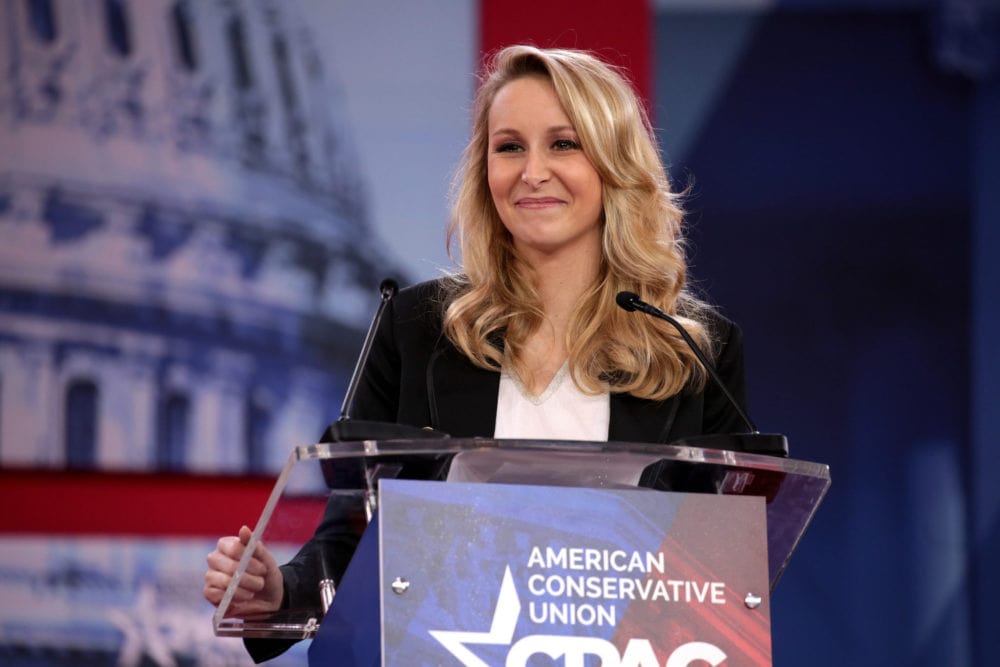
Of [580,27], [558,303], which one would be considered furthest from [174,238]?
[558,303]

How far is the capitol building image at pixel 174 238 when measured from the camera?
3.58 m

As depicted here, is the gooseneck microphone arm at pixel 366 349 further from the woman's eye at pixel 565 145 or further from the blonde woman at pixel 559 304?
the woman's eye at pixel 565 145

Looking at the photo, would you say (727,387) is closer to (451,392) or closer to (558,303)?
(558,303)

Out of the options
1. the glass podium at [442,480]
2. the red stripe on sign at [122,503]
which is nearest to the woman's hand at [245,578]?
the glass podium at [442,480]

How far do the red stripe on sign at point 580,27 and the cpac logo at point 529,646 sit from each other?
272 cm

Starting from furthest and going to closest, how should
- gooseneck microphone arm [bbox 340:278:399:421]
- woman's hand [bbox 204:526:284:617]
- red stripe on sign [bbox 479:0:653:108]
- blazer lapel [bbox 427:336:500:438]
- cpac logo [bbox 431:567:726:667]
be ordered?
red stripe on sign [bbox 479:0:653:108], blazer lapel [bbox 427:336:500:438], gooseneck microphone arm [bbox 340:278:399:421], woman's hand [bbox 204:526:284:617], cpac logo [bbox 431:567:726:667]

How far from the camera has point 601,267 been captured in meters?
2.11

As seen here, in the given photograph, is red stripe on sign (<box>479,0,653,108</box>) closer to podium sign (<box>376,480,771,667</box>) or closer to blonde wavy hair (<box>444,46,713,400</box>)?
blonde wavy hair (<box>444,46,713,400</box>)

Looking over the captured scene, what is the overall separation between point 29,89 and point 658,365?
8.01ft

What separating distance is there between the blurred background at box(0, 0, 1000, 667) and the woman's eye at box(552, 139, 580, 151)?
5.41ft

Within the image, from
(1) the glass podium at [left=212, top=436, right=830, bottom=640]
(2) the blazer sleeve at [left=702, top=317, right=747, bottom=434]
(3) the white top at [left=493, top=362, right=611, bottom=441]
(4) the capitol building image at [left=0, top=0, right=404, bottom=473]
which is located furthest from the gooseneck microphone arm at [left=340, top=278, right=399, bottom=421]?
(4) the capitol building image at [left=0, top=0, right=404, bottom=473]

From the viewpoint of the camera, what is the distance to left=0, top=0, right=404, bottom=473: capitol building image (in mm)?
3578

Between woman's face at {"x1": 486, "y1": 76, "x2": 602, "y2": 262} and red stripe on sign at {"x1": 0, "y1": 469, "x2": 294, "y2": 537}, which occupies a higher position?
woman's face at {"x1": 486, "y1": 76, "x2": 602, "y2": 262}

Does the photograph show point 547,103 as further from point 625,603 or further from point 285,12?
point 285,12
